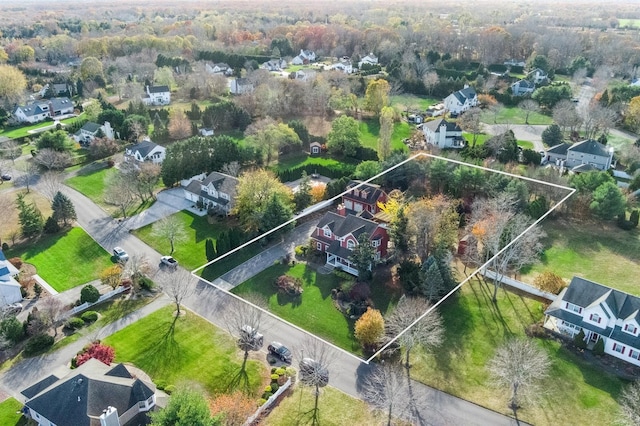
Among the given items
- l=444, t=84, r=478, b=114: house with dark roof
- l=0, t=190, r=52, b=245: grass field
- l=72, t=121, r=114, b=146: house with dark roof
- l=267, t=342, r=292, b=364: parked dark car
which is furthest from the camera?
l=444, t=84, r=478, b=114: house with dark roof

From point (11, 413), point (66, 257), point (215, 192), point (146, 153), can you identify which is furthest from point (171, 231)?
point (146, 153)

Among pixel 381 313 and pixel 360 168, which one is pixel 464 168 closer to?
pixel 360 168

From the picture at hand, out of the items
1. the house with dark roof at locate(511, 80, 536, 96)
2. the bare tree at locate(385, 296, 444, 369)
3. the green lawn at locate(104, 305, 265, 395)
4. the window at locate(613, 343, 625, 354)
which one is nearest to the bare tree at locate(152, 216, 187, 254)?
the green lawn at locate(104, 305, 265, 395)

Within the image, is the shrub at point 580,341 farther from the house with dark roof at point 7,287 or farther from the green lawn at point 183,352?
the house with dark roof at point 7,287

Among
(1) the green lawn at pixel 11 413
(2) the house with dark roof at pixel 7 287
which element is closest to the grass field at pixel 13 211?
(2) the house with dark roof at pixel 7 287

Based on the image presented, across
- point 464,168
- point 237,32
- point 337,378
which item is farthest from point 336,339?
point 237,32

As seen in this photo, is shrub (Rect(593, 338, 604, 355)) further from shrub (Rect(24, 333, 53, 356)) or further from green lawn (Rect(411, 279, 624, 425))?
shrub (Rect(24, 333, 53, 356))

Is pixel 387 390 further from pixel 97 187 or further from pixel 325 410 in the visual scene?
pixel 97 187
